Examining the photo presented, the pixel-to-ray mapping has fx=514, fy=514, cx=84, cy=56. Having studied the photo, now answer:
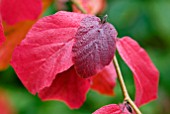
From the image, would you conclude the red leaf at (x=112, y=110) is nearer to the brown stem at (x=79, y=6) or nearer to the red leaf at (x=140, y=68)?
the red leaf at (x=140, y=68)

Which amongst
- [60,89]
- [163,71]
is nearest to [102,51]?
[60,89]

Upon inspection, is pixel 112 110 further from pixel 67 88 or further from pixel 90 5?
pixel 90 5

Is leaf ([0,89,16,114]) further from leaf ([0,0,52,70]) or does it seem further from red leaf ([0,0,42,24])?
red leaf ([0,0,42,24])

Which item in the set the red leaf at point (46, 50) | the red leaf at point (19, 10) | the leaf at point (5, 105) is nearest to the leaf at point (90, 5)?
the red leaf at point (19, 10)

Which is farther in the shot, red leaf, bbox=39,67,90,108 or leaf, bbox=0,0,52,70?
leaf, bbox=0,0,52,70

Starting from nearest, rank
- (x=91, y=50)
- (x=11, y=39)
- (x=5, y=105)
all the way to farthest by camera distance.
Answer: (x=91, y=50) → (x=11, y=39) → (x=5, y=105)

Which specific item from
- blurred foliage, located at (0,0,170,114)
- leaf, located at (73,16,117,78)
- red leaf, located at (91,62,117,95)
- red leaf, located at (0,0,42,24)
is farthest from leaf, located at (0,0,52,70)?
blurred foliage, located at (0,0,170,114)

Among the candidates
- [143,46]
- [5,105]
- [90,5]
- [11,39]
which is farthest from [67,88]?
[143,46]

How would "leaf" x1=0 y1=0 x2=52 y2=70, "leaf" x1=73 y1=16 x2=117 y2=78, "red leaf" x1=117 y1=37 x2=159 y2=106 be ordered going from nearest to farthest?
1. "leaf" x1=73 y1=16 x2=117 y2=78
2. "red leaf" x1=117 y1=37 x2=159 y2=106
3. "leaf" x1=0 y1=0 x2=52 y2=70
